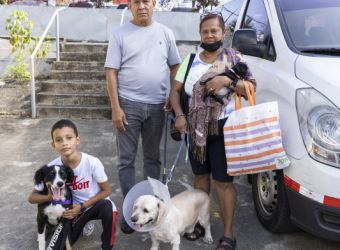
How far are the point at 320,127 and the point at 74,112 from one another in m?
4.95

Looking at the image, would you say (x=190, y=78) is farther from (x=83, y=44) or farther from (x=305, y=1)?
(x=83, y=44)

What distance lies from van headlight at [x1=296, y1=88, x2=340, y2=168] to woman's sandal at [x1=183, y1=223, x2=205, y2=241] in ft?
4.08

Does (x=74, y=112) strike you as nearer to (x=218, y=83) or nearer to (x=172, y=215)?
(x=172, y=215)

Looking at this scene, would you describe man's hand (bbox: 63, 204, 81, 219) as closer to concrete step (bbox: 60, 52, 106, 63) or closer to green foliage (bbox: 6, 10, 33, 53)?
concrete step (bbox: 60, 52, 106, 63)

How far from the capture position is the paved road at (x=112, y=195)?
126 inches

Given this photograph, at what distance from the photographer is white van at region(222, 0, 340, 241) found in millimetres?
2492

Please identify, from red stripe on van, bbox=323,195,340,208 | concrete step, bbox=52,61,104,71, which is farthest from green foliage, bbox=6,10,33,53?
red stripe on van, bbox=323,195,340,208

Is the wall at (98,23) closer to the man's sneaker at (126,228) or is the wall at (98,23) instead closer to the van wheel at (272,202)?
the van wheel at (272,202)

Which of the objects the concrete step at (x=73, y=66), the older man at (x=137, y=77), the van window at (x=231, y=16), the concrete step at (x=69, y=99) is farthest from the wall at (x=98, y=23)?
the older man at (x=137, y=77)

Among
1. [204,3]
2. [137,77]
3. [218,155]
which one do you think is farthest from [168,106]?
[204,3]

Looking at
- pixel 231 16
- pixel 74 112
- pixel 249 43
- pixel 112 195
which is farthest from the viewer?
pixel 74 112

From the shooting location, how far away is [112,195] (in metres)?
4.05

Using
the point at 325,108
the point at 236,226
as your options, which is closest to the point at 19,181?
the point at 236,226

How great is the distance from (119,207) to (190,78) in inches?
60.2
